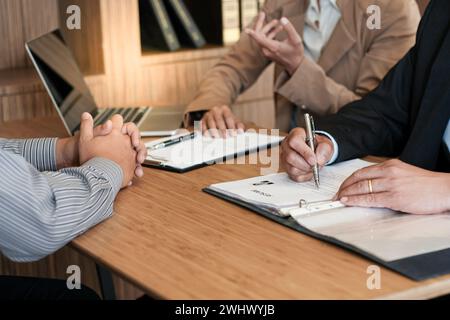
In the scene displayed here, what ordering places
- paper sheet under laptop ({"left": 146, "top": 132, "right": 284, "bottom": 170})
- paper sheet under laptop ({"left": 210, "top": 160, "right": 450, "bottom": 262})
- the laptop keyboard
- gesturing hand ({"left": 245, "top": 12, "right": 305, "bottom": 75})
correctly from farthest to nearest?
the laptop keyboard < gesturing hand ({"left": 245, "top": 12, "right": 305, "bottom": 75}) < paper sheet under laptop ({"left": 146, "top": 132, "right": 284, "bottom": 170}) < paper sheet under laptop ({"left": 210, "top": 160, "right": 450, "bottom": 262})

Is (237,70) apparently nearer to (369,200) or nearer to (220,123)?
(220,123)

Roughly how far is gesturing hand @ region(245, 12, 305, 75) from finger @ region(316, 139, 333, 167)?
515mm

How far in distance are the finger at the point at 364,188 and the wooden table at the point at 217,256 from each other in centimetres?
16

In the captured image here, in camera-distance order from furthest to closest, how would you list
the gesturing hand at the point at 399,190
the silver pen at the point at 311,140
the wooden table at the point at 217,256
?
the silver pen at the point at 311,140 → the gesturing hand at the point at 399,190 → the wooden table at the point at 217,256

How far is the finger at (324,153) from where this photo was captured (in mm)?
1662

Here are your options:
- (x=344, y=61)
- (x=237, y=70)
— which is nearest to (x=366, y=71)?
(x=344, y=61)

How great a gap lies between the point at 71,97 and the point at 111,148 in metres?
0.67

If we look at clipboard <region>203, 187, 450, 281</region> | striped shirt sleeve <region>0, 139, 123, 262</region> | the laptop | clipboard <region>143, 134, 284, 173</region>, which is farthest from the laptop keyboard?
clipboard <region>203, 187, 450, 281</region>

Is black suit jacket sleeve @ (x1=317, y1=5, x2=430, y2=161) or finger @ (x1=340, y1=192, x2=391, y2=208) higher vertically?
black suit jacket sleeve @ (x1=317, y1=5, x2=430, y2=161)

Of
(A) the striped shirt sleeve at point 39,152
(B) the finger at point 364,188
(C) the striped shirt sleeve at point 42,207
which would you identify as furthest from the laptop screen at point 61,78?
(B) the finger at point 364,188

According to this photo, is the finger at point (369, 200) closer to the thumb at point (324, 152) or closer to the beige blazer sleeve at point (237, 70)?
the thumb at point (324, 152)

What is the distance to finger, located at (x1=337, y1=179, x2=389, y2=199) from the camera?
4.50ft

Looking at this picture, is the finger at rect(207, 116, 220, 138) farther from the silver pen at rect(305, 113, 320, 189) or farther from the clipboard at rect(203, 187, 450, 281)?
the clipboard at rect(203, 187, 450, 281)

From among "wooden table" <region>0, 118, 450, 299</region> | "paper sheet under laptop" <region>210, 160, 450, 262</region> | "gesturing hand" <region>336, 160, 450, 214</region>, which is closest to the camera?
"wooden table" <region>0, 118, 450, 299</region>
